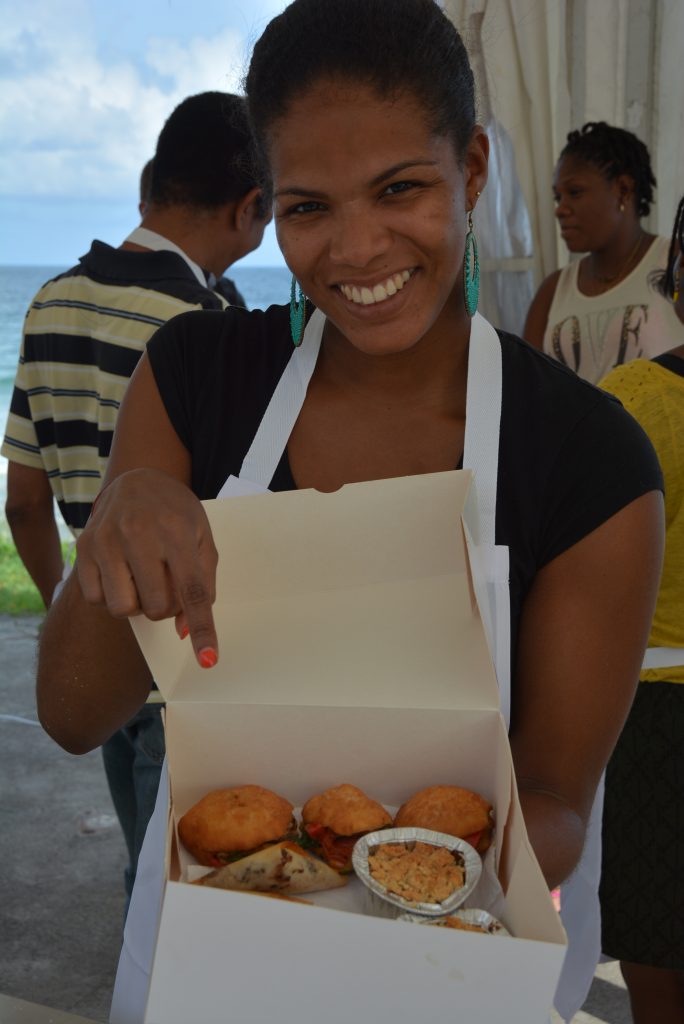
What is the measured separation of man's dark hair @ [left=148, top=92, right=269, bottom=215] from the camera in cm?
227

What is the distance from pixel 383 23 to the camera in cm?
115

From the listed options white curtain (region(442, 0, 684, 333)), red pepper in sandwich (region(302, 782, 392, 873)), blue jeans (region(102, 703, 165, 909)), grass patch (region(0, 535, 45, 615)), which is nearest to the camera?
red pepper in sandwich (region(302, 782, 392, 873))

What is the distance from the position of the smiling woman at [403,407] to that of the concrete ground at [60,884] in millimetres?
1399

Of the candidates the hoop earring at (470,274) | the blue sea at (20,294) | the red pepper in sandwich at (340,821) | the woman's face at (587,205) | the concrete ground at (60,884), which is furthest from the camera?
the blue sea at (20,294)

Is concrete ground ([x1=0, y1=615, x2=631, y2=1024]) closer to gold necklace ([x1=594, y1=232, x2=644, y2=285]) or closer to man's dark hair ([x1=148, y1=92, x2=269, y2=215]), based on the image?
man's dark hair ([x1=148, y1=92, x2=269, y2=215])

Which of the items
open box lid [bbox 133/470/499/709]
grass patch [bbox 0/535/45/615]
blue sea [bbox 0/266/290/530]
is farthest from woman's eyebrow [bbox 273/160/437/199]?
blue sea [bbox 0/266/290/530]

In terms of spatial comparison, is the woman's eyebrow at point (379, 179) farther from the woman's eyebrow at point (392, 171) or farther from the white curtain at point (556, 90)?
the white curtain at point (556, 90)

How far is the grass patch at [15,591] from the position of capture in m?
6.02

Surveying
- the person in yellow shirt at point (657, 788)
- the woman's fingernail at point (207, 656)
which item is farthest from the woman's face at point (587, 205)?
the woman's fingernail at point (207, 656)

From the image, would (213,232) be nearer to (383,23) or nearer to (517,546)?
(383,23)

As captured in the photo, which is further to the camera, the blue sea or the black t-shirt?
the blue sea

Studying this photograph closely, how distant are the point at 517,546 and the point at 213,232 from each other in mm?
1419

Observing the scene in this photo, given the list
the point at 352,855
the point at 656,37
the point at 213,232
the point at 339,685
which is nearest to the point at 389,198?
the point at 339,685

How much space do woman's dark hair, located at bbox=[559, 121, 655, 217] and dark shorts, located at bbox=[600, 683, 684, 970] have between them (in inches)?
76.6
